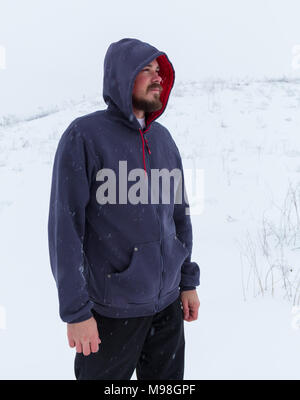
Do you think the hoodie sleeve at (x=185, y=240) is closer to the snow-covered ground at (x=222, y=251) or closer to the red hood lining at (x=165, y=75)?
the red hood lining at (x=165, y=75)

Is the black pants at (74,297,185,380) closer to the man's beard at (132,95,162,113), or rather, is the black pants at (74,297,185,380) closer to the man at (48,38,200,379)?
the man at (48,38,200,379)

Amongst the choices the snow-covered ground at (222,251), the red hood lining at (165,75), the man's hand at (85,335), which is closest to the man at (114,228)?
the man's hand at (85,335)

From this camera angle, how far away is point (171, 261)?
1671 millimetres

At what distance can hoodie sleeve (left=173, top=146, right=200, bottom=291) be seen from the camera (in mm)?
1929

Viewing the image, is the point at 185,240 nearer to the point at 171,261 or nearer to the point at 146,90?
the point at 171,261

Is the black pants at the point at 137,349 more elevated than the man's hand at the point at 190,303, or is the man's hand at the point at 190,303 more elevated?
the man's hand at the point at 190,303

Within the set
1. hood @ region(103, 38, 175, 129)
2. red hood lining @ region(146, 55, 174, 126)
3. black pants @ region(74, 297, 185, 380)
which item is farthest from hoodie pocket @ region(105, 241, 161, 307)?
red hood lining @ region(146, 55, 174, 126)

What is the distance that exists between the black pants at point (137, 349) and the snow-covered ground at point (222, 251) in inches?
26.4

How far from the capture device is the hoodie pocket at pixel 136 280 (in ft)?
4.92

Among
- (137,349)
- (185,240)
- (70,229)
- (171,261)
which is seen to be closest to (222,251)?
(185,240)

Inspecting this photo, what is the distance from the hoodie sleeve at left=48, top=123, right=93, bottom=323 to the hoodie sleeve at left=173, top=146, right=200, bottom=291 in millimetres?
698

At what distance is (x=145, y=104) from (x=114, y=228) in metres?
0.61

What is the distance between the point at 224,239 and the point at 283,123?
219 inches

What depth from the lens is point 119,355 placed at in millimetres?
1522
